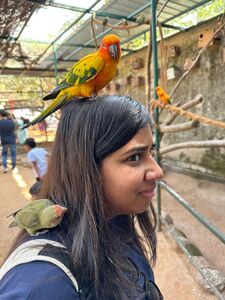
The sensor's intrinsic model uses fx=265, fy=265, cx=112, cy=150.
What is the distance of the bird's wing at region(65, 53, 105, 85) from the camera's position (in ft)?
3.49

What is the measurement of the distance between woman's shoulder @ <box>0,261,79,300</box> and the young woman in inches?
2.9

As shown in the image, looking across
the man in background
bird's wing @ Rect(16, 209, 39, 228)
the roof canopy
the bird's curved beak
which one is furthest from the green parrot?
the man in background

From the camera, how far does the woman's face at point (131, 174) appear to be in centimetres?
71

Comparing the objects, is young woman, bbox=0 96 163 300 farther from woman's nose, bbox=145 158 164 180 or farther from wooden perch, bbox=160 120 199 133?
wooden perch, bbox=160 120 199 133

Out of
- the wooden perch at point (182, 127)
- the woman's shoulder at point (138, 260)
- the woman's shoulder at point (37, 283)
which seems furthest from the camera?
the wooden perch at point (182, 127)

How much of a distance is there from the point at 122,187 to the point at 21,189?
16.4ft

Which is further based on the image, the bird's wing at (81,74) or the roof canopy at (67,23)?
the roof canopy at (67,23)

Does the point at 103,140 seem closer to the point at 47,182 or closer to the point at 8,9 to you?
the point at 47,182

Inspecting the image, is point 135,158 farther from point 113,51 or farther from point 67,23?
point 67,23

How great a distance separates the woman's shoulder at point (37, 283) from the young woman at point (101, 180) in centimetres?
7

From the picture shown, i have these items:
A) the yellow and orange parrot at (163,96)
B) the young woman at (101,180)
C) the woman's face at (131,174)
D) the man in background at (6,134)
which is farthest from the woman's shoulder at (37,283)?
the man in background at (6,134)

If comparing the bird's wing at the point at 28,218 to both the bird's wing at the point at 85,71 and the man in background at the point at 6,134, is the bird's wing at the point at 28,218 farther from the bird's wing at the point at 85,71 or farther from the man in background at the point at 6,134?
the man in background at the point at 6,134

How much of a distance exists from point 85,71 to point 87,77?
0.11 ft

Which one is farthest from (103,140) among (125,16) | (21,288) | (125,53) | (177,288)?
(125,53)
